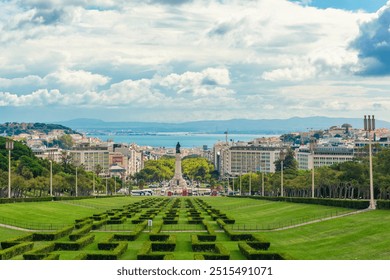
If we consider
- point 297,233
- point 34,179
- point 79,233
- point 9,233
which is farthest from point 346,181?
point 9,233

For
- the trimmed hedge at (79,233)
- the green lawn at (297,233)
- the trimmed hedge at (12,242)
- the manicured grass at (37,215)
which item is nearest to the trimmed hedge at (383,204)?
the green lawn at (297,233)

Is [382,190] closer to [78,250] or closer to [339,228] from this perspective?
[339,228]

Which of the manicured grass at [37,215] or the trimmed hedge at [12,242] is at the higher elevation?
the trimmed hedge at [12,242]

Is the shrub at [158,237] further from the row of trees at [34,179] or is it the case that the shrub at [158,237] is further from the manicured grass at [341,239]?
the row of trees at [34,179]

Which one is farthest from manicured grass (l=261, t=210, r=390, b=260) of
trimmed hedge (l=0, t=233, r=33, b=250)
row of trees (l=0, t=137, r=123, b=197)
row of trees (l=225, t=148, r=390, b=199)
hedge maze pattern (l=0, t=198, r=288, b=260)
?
row of trees (l=0, t=137, r=123, b=197)

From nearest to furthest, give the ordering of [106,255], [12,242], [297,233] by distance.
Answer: [106,255]
[12,242]
[297,233]

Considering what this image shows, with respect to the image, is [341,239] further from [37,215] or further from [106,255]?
[37,215]

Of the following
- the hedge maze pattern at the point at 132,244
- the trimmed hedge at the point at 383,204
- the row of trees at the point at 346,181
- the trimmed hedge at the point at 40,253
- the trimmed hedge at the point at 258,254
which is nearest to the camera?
the trimmed hedge at the point at 40,253

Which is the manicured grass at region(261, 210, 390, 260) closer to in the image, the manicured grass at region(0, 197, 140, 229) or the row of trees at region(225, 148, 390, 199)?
the manicured grass at region(0, 197, 140, 229)
